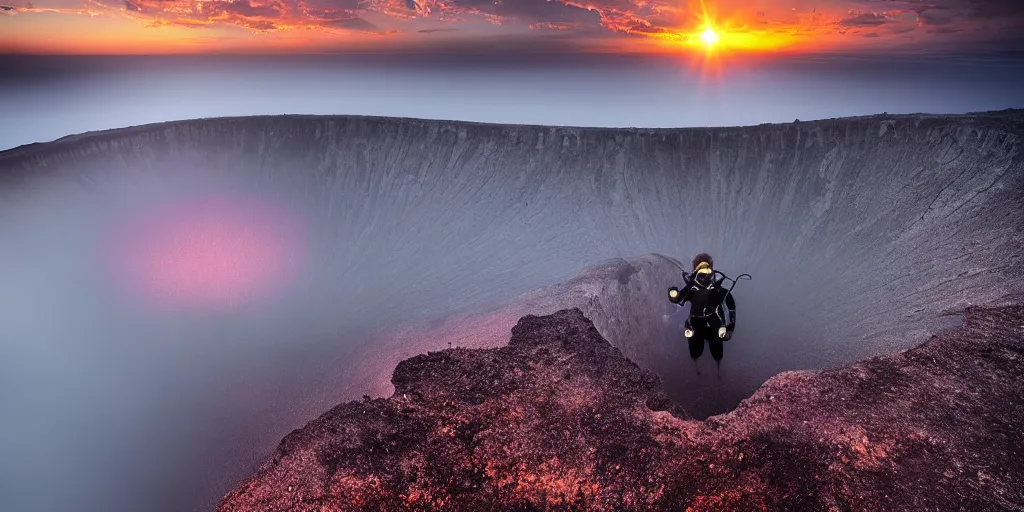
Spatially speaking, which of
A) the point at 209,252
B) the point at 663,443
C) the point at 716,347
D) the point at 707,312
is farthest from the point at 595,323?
the point at 209,252

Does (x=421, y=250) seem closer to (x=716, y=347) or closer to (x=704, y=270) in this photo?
(x=716, y=347)

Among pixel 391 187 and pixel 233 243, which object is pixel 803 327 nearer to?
pixel 391 187

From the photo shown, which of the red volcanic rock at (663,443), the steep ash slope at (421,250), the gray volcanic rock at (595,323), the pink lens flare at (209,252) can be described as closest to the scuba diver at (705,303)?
the red volcanic rock at (663,443)

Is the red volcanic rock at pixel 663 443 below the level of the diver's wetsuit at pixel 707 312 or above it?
below

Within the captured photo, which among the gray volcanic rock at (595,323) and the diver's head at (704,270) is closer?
the diver's head at (704,270)

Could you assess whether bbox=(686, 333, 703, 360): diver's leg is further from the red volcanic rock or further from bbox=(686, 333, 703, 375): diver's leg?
the red volcanic rock

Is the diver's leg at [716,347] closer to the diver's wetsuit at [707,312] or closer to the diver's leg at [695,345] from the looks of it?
the diver's wetsuit at [707,312]

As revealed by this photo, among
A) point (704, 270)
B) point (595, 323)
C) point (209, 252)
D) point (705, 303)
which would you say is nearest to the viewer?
point (704, 270)

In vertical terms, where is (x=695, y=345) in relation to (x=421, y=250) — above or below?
above
